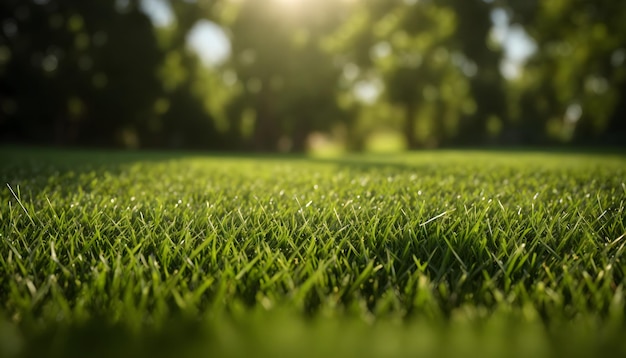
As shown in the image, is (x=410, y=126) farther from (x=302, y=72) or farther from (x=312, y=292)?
(x=312, y=292)

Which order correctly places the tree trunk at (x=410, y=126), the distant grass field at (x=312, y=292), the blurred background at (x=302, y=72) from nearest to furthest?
the distant grass field at (x=312, y=292), the blurred background at (x=302, y=72), the tree trunk at (x=410, y=126)

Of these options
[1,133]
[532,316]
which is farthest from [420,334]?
[1,133]

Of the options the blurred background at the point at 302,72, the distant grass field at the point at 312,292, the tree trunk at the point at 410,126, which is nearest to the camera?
the distant grass field at the point at 312,292

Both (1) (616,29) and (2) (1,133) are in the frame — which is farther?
(1) (616,29)

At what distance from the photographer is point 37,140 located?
2391 centimetres

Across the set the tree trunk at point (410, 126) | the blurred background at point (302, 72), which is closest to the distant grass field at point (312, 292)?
the blurred background at point (302, 72)

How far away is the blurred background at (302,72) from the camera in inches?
960

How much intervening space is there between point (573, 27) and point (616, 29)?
2633 mm

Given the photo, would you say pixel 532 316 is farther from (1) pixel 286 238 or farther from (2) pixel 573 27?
(2) pixel 573 27

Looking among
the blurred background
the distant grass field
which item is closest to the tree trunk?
the blurred background

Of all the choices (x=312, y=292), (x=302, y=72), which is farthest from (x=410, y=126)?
(x=312, y=292)

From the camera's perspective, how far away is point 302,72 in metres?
27.4

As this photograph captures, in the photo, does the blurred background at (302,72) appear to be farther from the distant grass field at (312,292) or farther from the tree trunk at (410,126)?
the distant grass field at (312,292)

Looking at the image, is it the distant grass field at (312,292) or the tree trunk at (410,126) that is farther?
the tree trunk at (410,126)
